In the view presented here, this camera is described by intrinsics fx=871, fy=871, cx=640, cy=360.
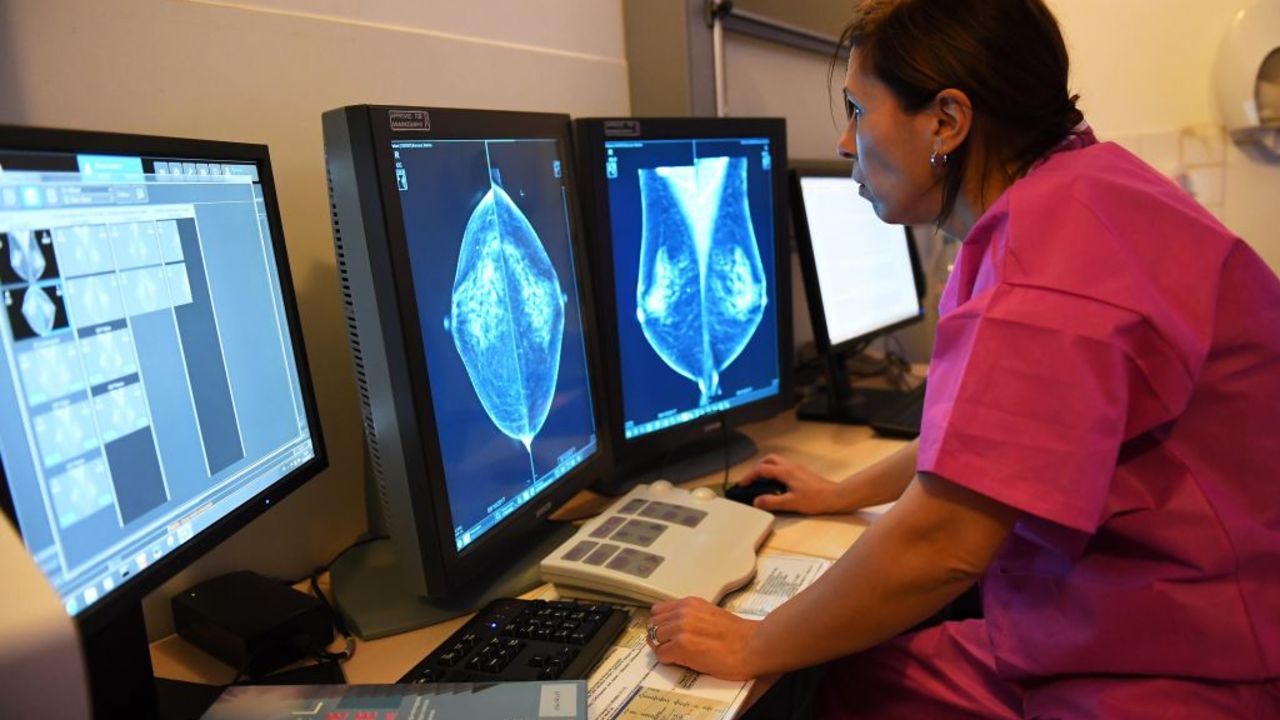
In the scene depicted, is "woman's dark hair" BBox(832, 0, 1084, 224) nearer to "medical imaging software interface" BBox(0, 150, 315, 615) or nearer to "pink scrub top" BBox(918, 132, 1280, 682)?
"pink scrub top" BBox(918, 132, 1280, 682)

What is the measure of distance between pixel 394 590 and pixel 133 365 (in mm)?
440

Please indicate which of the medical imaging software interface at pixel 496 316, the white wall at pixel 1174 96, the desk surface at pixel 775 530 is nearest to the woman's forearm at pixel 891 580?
the desk surface at pixel 775 530

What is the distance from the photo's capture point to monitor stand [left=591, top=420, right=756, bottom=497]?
1.33 metres

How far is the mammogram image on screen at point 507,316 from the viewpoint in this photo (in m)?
0.98

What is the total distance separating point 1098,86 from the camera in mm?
2287

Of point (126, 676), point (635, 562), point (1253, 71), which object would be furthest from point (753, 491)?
point (1253, 71)

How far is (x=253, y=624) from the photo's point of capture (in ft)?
2.96

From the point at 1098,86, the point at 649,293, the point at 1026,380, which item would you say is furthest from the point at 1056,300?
the point at 1098,86

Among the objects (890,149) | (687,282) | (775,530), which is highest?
(890,149)

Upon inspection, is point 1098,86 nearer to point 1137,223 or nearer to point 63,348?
point 1137,223

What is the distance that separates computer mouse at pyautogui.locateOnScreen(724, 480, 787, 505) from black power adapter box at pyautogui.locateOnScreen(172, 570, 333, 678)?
0.58 metres

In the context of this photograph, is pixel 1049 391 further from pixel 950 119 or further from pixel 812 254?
pixel 812 254

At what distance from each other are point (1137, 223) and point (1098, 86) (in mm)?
1777

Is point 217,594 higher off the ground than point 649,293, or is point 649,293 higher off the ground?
point 649,293
